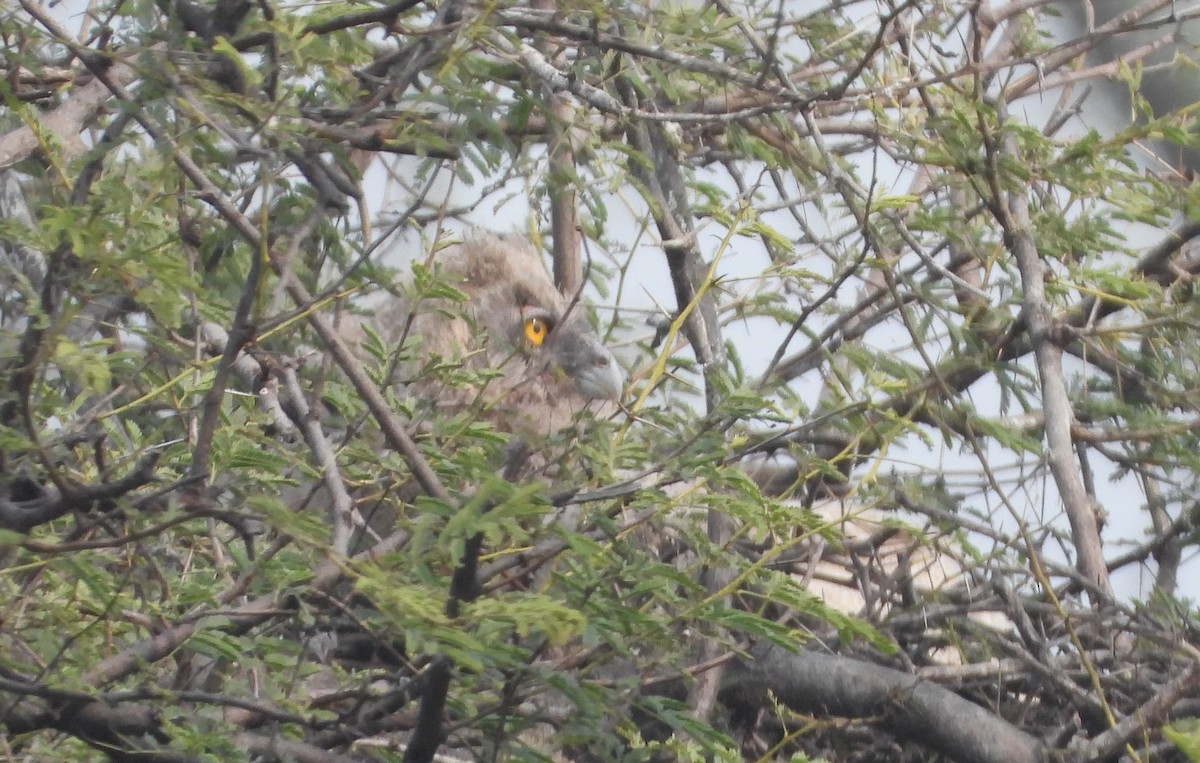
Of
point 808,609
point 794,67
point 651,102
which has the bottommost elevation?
point 808,609

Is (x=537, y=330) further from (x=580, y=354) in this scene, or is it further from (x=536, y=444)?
(x=536, y=444)

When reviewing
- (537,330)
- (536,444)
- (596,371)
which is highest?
(537,330)

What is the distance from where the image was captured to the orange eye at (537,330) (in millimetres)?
4534

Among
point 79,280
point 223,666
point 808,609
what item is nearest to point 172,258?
point 79,280

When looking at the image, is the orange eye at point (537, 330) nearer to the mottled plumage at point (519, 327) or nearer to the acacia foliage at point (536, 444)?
the mottled plumage at point (519, 327)

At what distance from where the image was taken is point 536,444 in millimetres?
2004

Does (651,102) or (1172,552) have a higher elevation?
(651,102)

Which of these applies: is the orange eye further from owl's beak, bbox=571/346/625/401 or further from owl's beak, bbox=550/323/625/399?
owl's beak, bbox=571/346/625/401

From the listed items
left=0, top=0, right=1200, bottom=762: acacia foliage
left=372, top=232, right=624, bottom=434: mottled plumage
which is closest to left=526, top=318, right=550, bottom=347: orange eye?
left=372, top=232, right=624, bottom=434: mottled plumage

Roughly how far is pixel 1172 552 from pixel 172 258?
2.34m

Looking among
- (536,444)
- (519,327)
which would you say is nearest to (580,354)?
(519,327)

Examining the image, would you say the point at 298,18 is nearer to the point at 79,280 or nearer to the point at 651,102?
the point at 79,280

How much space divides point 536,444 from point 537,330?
8.86ft

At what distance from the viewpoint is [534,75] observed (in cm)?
226
